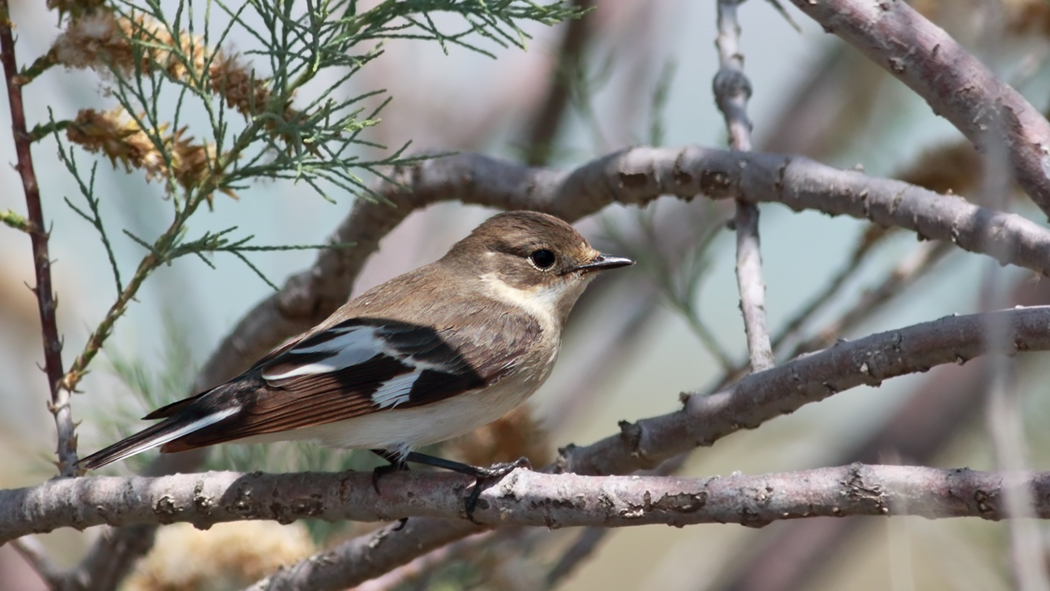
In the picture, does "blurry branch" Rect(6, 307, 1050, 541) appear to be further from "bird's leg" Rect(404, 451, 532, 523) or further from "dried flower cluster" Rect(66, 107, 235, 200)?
"dried flower cluster" Rect(66, 107, 235, 200)

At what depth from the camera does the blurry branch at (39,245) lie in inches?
85.9

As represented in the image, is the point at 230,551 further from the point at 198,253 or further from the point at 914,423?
the point at 914,423

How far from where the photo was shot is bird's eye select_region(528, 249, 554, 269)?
11.5 ft

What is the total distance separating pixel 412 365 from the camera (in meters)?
2.95

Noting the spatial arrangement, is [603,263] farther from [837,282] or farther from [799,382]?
[799,382]

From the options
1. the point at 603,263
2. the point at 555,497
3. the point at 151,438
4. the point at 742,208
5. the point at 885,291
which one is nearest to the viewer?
the point at 555,497

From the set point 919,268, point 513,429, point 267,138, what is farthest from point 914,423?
point 267,138

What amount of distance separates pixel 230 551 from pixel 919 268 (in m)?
2.42

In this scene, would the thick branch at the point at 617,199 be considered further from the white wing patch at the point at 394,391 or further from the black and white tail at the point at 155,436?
the black and white tail at the point at 155,436

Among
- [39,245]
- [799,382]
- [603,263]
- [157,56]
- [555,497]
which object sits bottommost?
[555,497]

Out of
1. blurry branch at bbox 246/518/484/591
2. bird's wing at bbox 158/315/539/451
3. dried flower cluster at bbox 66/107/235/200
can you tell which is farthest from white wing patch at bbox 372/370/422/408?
dried flower cluster at bbox 66/107/235/200

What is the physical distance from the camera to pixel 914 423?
15.8 feet

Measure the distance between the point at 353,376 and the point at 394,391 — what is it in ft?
0.38

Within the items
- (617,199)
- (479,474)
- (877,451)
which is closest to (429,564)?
(479,474)
